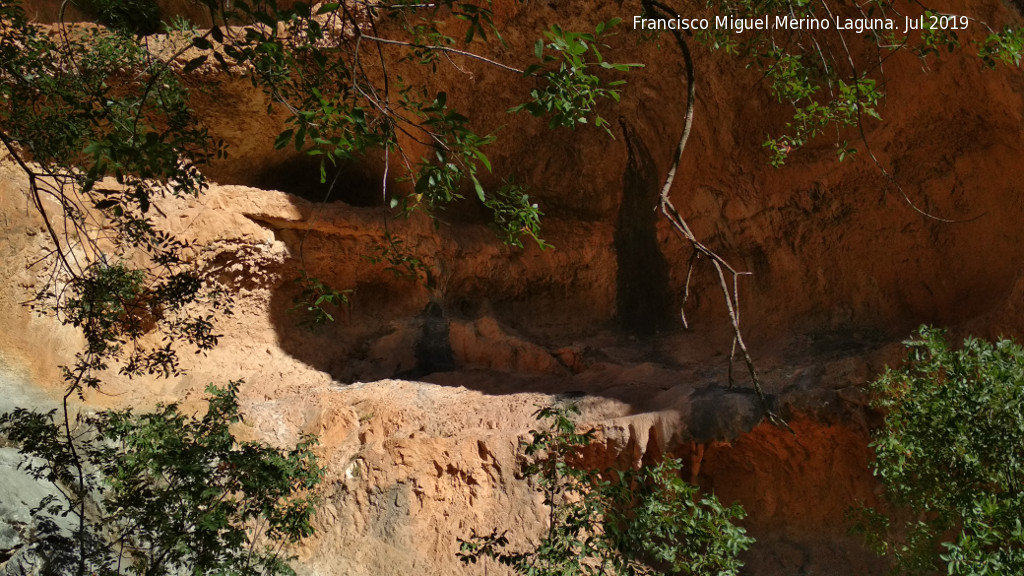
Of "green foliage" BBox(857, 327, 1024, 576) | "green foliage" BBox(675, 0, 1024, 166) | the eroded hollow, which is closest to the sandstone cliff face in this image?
the eroded hollow

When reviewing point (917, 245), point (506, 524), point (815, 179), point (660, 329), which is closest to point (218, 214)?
point (506, 524)

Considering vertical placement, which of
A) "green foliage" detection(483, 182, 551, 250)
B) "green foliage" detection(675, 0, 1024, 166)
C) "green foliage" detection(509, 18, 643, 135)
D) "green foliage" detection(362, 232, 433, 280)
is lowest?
"green foliage" detection(362, 232, 433, 280)

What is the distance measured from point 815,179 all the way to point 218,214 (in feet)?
23.6

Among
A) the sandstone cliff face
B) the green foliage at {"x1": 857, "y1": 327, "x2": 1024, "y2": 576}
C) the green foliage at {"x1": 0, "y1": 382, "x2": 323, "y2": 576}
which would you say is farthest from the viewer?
the sandstone cliff face

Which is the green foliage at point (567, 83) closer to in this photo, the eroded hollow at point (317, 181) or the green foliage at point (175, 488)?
the green foliage at point (175, 488)

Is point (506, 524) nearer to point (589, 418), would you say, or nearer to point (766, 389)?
point (589, 418)

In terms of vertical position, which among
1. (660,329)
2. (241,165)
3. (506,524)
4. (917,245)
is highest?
(917,245)

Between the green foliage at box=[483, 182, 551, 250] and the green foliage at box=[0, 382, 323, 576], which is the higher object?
the green foliage at box=[483, 182, 551, 250]

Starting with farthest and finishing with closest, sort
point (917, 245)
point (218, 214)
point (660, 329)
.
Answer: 1. point (660, 329)
2. point (218, 214)
3. point (917, 245)

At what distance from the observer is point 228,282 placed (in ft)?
33.4

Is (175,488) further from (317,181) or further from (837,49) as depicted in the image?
(837,49)

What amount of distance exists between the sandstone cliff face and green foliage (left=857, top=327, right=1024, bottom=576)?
2289 mm

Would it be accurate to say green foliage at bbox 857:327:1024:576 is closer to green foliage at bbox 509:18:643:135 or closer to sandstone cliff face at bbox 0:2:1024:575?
sandstone cliff face at bbox 0:2:1024:575

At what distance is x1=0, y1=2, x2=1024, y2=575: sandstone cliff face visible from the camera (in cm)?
793
